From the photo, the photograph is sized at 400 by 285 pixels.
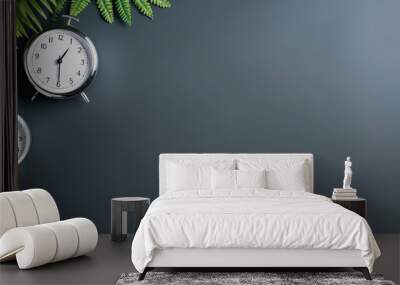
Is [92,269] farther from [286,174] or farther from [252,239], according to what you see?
[286,174]

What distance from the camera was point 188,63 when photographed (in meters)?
6.48

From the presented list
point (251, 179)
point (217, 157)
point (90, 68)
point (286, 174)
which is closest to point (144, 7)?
point (90, 68)

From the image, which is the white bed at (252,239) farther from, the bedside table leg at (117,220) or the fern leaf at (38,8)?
the fern leaf at (38,8)

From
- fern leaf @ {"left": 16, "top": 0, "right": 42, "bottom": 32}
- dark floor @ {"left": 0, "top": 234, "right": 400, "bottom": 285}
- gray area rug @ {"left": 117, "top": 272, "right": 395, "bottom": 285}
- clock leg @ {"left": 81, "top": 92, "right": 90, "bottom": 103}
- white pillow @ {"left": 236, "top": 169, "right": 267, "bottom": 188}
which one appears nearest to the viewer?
gray area rug @ {"left": 117, "top": 272, "right": 395, "bottom": 285}

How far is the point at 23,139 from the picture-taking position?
6293 mm

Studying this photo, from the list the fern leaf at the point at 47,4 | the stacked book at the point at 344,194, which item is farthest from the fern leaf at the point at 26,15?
the stacked book at the point at 344,194

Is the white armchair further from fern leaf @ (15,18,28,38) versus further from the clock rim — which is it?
fern leaf @ (15,18,28,38)

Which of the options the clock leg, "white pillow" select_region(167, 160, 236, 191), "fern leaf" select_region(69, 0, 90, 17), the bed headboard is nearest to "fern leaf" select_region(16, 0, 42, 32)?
"fern leaf" select_region(69, 0, 90, 17)

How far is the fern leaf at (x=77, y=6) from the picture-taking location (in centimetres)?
638

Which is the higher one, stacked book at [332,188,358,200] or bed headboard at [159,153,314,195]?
bed headboard at [159,153,314,195]

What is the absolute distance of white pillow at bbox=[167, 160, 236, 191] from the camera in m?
5.98

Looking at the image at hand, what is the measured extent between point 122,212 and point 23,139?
4.28 feet

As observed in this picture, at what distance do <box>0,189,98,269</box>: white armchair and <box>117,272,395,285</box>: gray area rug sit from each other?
629 mm

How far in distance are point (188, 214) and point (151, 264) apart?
1.40 feet
